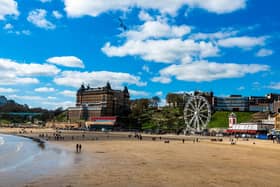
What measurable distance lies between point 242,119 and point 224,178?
126429 millimetres

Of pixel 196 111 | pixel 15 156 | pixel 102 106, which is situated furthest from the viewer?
pixel 102 106

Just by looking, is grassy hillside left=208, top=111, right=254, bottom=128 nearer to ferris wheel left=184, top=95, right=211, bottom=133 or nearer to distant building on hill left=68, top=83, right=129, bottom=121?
ferris wheel left=184, top=95, right=211, bottom=133

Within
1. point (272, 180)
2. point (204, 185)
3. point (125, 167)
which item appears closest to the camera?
point (204, 185)

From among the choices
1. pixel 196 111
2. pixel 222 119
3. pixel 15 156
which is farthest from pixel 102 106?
pixel 15 156

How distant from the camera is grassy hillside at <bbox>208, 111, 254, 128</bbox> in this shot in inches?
5576

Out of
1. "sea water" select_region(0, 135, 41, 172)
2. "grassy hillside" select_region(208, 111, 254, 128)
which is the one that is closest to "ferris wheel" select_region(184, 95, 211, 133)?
"grassy hillside" select_region(208, 111, 254, 128)

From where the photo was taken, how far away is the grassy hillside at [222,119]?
142m

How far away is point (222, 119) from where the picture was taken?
149 metres

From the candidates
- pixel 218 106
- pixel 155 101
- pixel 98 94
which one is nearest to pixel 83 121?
pixel 98 94

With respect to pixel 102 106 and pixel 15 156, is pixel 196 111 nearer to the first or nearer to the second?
pixel 102 106

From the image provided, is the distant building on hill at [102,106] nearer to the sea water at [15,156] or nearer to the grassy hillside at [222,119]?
the grassy hillside at [222,119]

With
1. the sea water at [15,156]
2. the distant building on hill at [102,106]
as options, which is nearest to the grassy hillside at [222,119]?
the distant building on hill at [102,106]

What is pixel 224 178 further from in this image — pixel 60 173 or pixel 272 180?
pixel 60 173

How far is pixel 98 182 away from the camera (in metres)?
22.1
